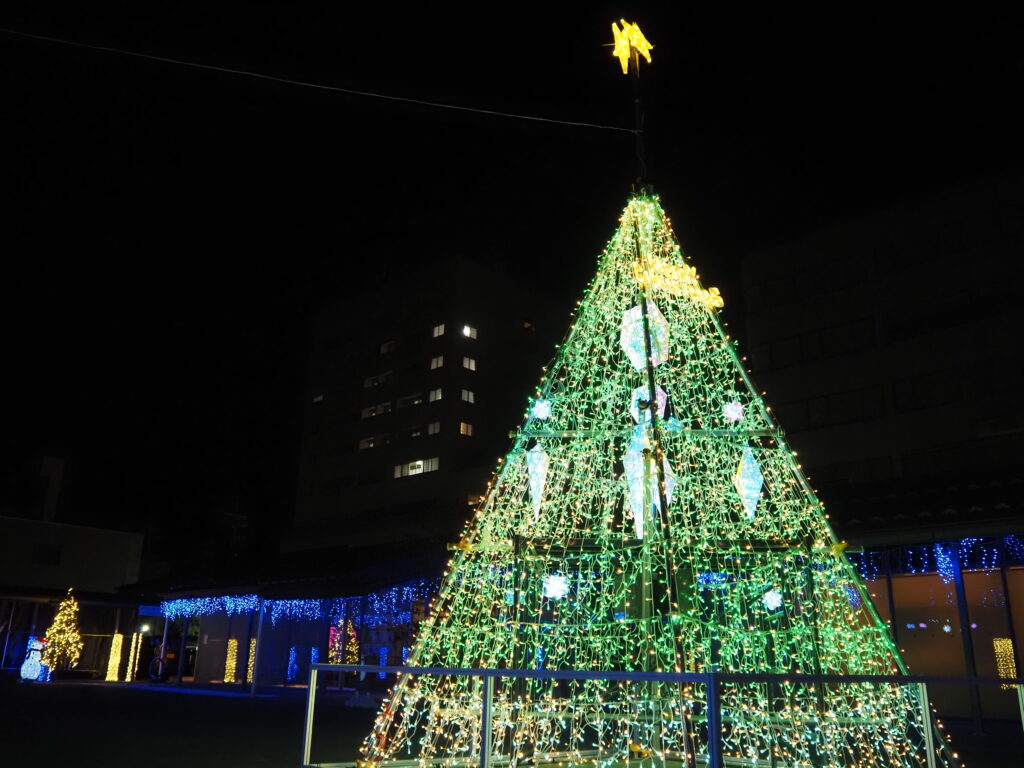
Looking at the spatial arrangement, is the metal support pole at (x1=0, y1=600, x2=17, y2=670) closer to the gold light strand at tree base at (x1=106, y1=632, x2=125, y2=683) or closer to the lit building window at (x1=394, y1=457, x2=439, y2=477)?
the gold light strand at tree base at (x1=106, y1=632, x2=125, y2=683)

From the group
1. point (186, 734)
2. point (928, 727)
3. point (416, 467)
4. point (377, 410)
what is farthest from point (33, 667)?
point (377, 410)

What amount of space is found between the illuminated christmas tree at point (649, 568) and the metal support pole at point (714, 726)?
7.71ft

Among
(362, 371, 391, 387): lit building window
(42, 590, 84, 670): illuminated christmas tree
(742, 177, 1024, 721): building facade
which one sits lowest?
(42, 590, 84, 670): illuminated christmas tree

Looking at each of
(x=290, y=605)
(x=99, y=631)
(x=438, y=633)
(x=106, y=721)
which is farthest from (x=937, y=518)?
(x=99, y=631)

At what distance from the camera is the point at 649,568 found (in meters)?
7.05

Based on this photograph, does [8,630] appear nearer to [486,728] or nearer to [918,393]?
[918,393]

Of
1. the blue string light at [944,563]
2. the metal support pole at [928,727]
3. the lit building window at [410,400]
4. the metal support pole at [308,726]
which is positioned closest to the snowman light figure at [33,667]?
the metal support pole at [308,726]

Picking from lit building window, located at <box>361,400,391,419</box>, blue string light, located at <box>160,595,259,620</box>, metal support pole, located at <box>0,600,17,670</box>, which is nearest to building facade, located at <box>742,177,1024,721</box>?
blue string light, located at <box>160,595,259,620</box>

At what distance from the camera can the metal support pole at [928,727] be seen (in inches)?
226

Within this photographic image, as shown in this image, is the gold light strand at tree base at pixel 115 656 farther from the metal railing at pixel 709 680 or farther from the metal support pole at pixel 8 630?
the metal railing at pixel 709 680

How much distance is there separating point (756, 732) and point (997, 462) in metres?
14.9

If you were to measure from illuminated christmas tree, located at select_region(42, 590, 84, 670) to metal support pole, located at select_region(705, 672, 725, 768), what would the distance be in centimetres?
2773

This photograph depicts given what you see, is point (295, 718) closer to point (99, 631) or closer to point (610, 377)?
point (610, 377)

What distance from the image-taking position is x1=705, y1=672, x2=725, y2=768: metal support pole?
407 centimetres
